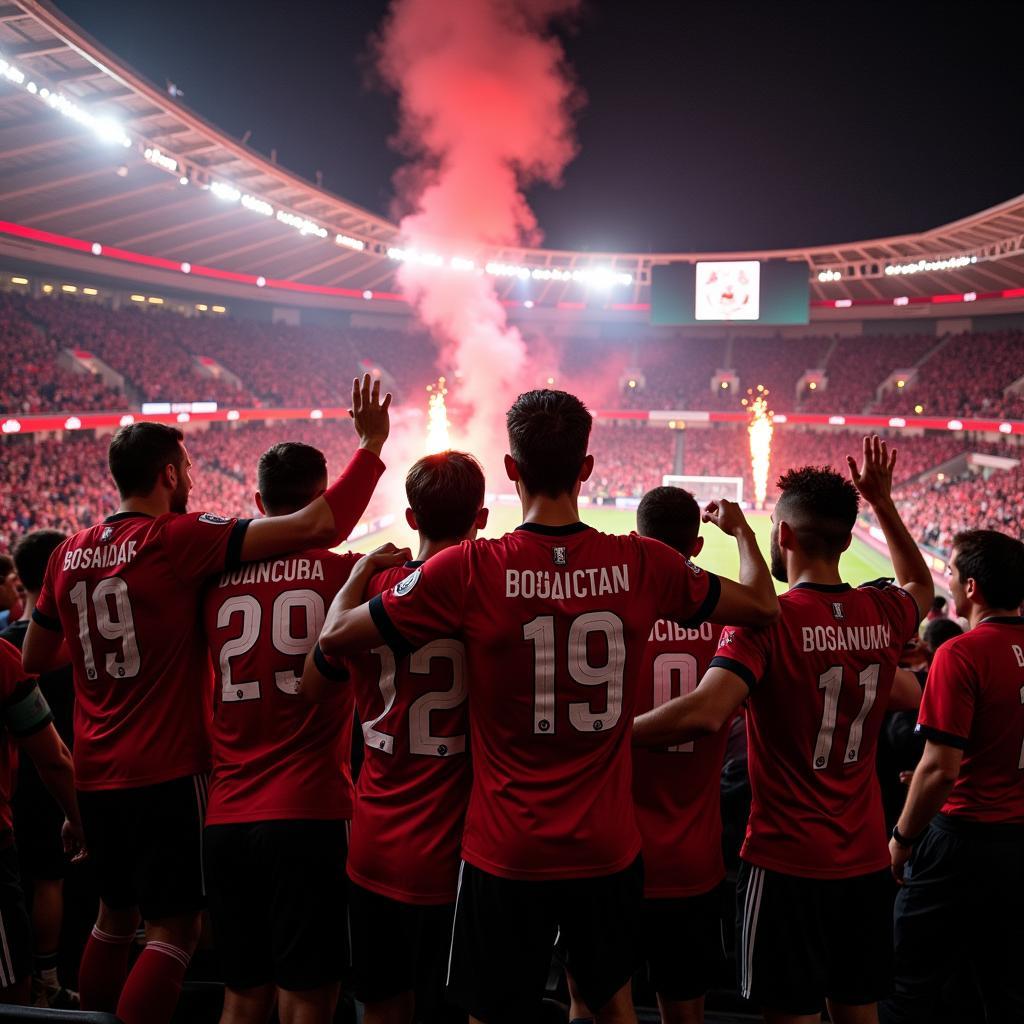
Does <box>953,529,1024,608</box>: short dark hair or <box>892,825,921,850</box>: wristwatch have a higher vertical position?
<box>953,529,1024,608</box>: short dark hair

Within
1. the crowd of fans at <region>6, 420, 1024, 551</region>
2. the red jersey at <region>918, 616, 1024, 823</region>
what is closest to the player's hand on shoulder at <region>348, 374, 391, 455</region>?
the red jersey at <region>918, 616, 1024, 823</region>

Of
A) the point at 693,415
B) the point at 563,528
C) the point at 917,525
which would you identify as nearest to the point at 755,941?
the point at 563,528

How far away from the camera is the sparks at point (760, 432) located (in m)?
47.2

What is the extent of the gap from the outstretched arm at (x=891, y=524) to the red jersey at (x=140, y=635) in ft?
9.23

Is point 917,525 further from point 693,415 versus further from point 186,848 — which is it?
point 186,848

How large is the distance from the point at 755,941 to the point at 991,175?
54136 mm

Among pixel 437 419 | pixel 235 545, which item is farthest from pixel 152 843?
pixel 437 419

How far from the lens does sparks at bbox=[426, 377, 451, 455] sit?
4809cm

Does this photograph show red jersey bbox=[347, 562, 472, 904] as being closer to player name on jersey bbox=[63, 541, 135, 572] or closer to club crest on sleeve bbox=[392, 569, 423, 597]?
club crest on sleeve bbox=[392, 569, 423, 597]

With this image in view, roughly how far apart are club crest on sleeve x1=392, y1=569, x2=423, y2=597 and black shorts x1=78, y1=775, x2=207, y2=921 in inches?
62.9

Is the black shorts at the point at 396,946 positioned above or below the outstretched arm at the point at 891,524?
below

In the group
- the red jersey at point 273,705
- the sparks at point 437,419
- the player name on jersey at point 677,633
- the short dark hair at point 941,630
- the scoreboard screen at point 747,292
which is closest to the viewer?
the red jersey at point 273,705

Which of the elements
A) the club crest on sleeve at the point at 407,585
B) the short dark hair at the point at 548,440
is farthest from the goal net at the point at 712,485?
the club crest on sleeve at the point at 407,585

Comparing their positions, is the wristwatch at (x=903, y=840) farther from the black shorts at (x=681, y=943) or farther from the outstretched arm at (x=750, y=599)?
the outstretched arm at (x=750, y=599)
